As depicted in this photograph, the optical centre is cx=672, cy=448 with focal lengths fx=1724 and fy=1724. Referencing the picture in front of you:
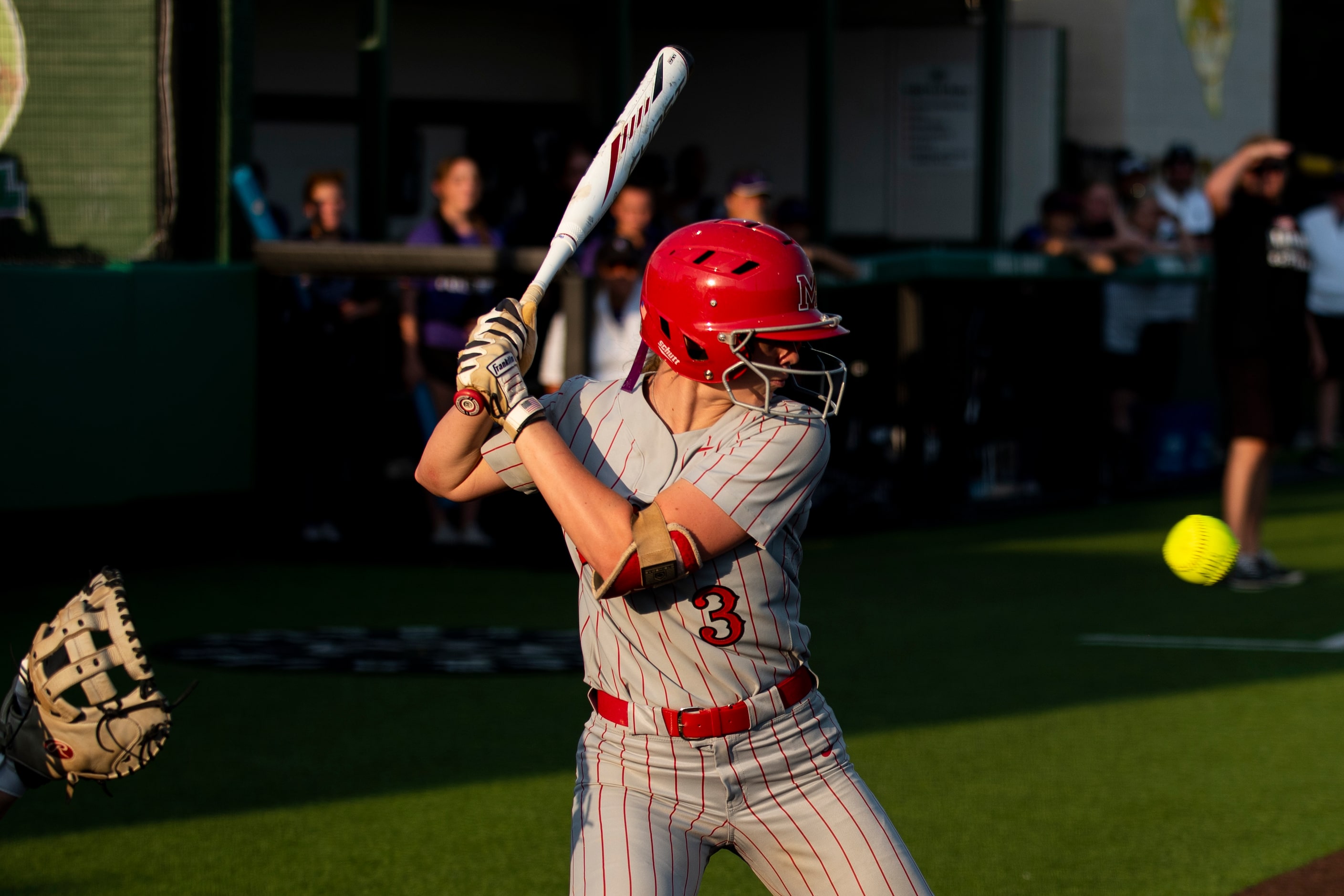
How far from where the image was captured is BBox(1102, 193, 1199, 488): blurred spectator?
1216cm

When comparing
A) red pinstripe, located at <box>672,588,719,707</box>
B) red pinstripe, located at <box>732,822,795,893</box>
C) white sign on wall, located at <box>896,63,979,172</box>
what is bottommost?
red pinstripe, located at <box>732,822,795,893</box>

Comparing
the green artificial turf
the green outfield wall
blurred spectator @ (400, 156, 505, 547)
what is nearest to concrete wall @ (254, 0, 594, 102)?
blurred spectator @ (400, 156, 505, 547)

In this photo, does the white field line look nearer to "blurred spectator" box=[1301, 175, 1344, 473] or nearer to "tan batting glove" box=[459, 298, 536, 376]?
"tan batting glove" box=[459, 298, 536, 376]

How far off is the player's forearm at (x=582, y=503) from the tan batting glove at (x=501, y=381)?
4 centimetres

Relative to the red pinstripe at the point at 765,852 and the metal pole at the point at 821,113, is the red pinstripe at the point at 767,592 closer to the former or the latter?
the red pinstripe at the point at 765,852

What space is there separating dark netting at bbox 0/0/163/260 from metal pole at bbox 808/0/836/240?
4.52 metres

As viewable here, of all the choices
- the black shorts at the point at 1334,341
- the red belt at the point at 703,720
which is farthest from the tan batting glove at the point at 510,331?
the black shorts at the point at 1334,341

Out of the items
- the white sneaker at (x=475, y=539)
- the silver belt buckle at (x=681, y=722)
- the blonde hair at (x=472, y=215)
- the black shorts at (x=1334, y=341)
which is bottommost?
the white sneaker at (x=475, y=539)

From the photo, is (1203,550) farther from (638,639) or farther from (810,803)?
(638,639)

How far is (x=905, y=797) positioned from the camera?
4.86 meters

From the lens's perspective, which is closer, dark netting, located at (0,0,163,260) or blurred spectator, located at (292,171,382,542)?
dark netting, located at (0,0,163,260)

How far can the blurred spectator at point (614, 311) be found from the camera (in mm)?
8352

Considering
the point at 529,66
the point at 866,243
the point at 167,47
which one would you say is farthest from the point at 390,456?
the point at 866,243

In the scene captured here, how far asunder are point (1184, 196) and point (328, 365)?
328 inches
